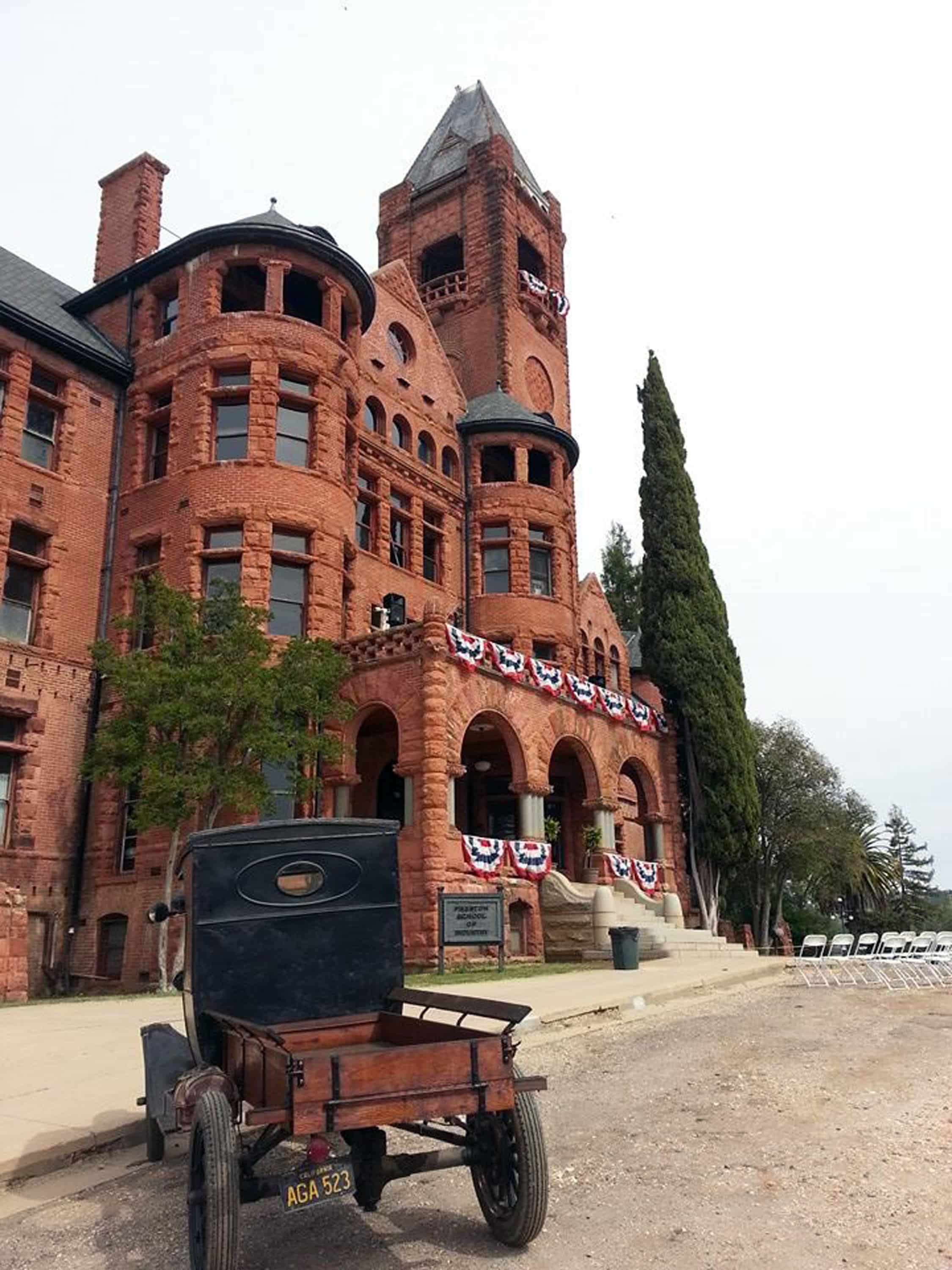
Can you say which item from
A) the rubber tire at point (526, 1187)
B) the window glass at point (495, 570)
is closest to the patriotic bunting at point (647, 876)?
the window glass at point (495, 570)

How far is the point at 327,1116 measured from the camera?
4191 mm

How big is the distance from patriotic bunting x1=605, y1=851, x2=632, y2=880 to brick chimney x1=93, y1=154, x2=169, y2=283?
2042cm

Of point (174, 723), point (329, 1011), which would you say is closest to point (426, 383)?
point (174, 723)

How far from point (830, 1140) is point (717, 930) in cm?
2501

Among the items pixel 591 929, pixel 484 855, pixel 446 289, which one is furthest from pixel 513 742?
pixel 446 289

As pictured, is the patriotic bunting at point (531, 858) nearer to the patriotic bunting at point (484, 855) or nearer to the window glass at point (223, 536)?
the patriotic bunting at point (484, 855)

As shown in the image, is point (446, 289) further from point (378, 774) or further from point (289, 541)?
point (378, 774)

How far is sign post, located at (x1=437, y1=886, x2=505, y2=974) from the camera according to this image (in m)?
17.1

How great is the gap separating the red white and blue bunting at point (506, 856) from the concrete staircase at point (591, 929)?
40 cm

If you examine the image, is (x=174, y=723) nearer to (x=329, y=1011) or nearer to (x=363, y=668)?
(x=363, y=668)

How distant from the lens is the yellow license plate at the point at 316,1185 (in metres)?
4.25

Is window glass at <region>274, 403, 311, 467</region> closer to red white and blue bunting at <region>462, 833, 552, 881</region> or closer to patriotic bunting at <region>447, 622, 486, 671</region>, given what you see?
patriotic bunting at <region>447, 622, 486, 671</region>

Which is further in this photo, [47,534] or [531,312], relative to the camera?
[531,312]

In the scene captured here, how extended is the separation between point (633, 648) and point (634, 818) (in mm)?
12560
